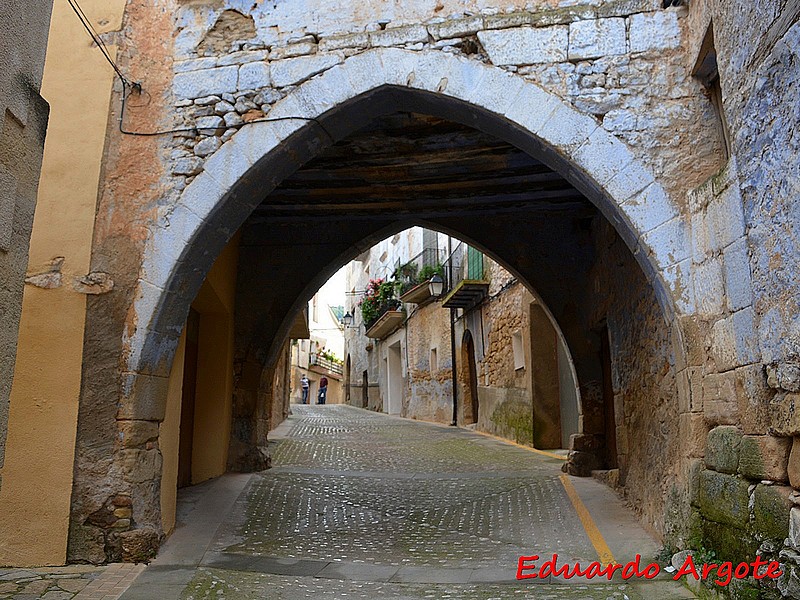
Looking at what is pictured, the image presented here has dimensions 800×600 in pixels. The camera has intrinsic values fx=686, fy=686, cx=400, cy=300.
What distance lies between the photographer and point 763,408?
2.95m

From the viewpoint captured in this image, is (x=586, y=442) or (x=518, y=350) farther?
(x=518, y=350)

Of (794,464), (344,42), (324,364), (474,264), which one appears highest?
(324,364)

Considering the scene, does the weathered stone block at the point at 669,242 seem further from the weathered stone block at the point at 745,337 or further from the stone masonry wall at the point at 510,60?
the weathered stone block at the point at 745,337

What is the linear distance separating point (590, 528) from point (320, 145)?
3.16 meters

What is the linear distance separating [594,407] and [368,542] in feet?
11.5

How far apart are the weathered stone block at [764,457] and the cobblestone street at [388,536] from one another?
2.45 feet

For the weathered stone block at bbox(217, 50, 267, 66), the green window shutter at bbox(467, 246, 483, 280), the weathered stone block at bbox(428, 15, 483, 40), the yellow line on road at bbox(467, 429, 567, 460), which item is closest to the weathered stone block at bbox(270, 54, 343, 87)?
the weathered stone block at bbox(217, 50, 267, 66)

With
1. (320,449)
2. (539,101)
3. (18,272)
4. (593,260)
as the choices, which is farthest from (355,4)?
(320,449)

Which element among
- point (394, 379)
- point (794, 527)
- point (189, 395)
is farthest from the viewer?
point (394, 379)

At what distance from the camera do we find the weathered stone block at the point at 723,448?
10.3 feet

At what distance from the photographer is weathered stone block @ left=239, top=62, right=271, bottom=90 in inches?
173

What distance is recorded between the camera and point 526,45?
4199 mm

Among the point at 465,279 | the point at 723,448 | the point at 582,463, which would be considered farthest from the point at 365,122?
the point at 465,279

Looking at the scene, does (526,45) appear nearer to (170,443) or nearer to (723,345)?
(723,345)
